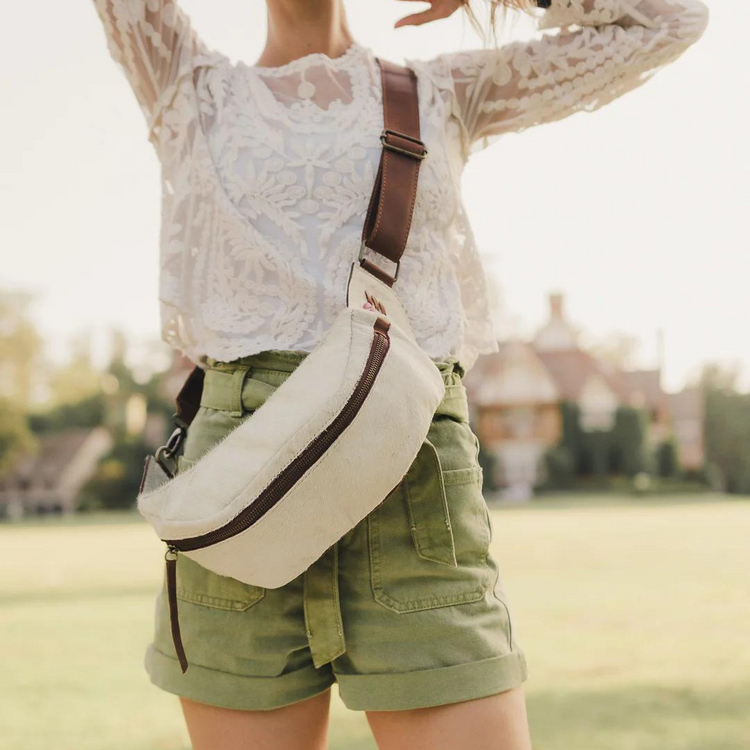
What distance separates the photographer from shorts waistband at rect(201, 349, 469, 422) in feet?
4.54

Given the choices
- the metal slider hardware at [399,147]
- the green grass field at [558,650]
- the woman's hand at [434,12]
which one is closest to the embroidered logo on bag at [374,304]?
the metal slider hardware at [399,147]

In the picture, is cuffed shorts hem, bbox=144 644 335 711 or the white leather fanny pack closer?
the white leather fanny pack

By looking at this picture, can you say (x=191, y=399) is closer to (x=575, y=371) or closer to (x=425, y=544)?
(x=425, y=544)

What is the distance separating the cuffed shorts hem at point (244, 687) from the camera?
132cm

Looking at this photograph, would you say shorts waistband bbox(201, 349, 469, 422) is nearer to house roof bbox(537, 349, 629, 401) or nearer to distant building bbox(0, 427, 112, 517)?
house roof bbox(537, 349, 629, 401)

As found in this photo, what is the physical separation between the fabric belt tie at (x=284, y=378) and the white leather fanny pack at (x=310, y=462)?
0.11 meters

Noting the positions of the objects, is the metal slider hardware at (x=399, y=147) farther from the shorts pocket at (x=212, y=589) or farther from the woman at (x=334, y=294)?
the shorts pocket at (x=212, y=589)

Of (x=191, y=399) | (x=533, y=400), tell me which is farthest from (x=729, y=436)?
(x=191, y=399)

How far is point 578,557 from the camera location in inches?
414

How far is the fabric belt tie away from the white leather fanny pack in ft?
0.36

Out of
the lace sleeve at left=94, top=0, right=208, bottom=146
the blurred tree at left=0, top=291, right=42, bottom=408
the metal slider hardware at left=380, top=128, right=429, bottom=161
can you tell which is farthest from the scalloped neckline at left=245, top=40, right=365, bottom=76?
the blurred tree at left=0, top=291, right=42, bottom=408

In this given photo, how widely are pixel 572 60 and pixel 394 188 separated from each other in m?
0.42

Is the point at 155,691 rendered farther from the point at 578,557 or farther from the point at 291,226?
the point at 578,557

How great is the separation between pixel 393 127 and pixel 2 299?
129 feet
